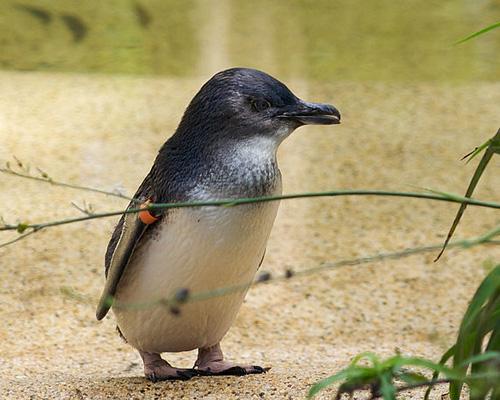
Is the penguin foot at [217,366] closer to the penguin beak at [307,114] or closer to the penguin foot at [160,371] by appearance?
the penguin foot at [160,371]

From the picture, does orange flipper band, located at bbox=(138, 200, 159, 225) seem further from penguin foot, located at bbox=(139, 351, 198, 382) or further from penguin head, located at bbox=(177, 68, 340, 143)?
Result: penguin foot, located at bbox=(139, 351, 198, 382)

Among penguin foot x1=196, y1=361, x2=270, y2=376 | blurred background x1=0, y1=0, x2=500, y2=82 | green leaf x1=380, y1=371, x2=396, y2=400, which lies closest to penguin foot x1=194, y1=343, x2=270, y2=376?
penguin foot x1=196, y1=361, x2=270, y2=376

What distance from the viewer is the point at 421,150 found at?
444 cm

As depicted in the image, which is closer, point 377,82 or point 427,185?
point 427,185

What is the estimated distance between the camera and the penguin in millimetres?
1962

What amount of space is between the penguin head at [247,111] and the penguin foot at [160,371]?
54 centimetres

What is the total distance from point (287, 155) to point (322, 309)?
1.31 m

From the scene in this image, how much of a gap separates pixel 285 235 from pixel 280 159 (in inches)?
26.9

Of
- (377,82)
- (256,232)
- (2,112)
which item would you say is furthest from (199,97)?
(377,82)

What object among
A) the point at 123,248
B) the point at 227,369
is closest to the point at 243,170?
the point at 123,248

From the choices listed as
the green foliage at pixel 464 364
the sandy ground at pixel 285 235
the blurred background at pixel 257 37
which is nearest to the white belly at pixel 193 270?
the sandy ground at pixel 285 235

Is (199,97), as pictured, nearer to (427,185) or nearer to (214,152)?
(214,152)

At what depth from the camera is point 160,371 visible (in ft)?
7.30

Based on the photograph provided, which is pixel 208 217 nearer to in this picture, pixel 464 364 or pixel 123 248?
pixel 123 248
